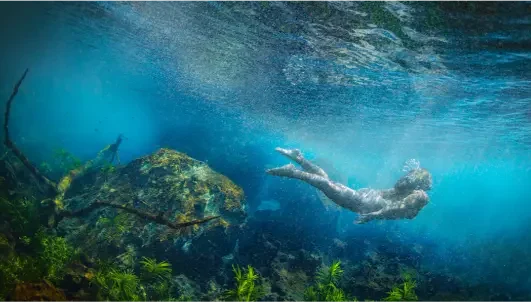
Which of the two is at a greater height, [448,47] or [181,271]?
[448,47]

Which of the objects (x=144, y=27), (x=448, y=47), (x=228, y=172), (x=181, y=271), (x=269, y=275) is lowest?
(x=181, y=271)

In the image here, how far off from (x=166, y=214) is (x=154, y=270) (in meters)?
2.50

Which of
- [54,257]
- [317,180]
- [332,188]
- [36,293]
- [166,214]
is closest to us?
[36,293]

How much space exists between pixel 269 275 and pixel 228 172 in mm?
12966

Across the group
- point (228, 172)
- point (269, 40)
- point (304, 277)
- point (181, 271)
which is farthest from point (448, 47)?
point (228, 172)

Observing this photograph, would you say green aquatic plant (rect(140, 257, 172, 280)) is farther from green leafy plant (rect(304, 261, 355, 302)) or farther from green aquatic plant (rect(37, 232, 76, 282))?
green leafy plant (rect(304, 261, 355, 302))

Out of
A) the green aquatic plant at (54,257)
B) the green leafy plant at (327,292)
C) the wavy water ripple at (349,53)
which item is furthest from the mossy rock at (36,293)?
the wavy water ripple at (349,53)

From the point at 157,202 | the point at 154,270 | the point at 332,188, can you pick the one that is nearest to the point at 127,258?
the point at 154,270

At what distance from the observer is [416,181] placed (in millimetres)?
9977

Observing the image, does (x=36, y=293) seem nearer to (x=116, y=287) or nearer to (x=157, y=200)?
(x=116, y=287)

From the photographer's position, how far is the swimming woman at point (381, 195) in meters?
9.19

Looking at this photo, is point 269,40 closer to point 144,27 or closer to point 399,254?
point 144,27

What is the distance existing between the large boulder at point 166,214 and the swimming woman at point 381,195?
2.58 meters

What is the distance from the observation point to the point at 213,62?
20594mm
